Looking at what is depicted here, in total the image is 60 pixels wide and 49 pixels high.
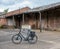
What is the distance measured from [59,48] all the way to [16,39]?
3149 millimetres

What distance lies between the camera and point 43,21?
3075cm

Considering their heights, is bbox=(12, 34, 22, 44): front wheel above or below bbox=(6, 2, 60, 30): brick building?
below

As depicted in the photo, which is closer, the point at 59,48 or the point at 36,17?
the point at 59,48

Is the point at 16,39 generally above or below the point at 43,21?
below

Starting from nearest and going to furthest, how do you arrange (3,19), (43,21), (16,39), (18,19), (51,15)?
(16,39)
(51,15)
(43,21)
(18,19)
(3,19)

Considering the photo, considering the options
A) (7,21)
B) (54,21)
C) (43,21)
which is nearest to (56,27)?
(54,21)

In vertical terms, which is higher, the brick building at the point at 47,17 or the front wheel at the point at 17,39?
the brick building at the point at 47,17

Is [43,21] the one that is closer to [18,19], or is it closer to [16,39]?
[18,19]

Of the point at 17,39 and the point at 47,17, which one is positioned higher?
the point at 47,17

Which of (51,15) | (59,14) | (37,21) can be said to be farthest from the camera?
(37,21)

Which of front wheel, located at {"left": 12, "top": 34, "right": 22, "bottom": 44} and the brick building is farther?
the brick building

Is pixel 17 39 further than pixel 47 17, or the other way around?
pixel 47 17

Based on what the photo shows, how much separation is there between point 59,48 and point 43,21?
2112cm

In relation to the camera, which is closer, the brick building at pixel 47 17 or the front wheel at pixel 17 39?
the front wheel at pixel 17 39
